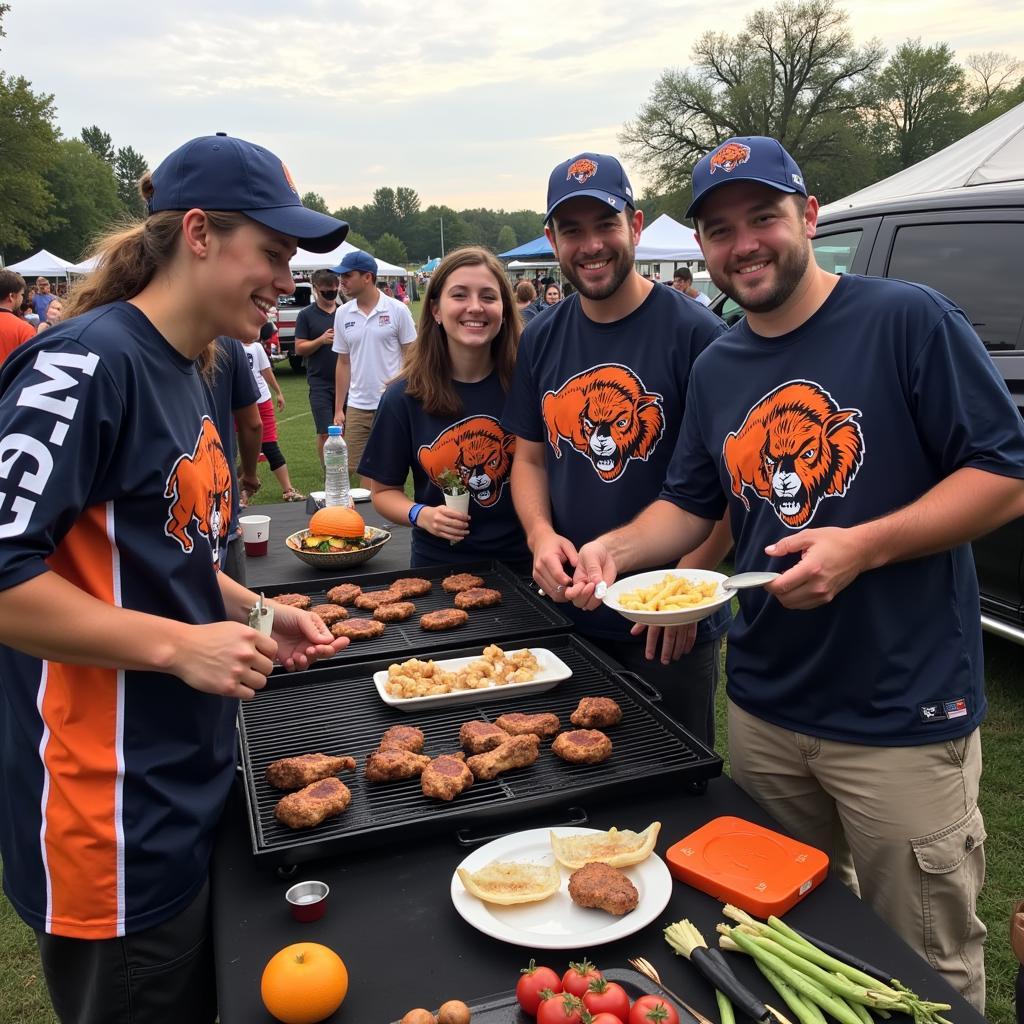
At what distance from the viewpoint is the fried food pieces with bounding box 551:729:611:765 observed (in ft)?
7.50

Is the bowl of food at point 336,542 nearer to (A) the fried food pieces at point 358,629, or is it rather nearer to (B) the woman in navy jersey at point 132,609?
(A) the fried food pieces at point 358,629

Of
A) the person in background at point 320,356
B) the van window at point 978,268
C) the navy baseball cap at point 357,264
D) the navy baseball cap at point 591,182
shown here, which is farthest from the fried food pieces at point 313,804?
the person in background at point 320,356

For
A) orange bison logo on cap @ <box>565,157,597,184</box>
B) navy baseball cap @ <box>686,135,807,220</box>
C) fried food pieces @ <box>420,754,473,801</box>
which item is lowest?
fried food pieces @ <box>420,754,473,801</box>

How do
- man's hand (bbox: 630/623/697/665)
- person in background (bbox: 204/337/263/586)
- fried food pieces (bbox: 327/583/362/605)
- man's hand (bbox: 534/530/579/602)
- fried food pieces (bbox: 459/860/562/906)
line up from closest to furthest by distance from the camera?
fried food pieces (bbox: 459/860/562/906) < man's hand (bbox: 534/530/579/602) < man's hand (bbox: 630/623/697/665) < fried food pieces (bbox: 327/583/362/605) < person in background (bbox: 204/337/263/586)

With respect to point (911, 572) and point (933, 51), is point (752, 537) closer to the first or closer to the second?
point (911, 572)

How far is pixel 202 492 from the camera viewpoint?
6.57ft

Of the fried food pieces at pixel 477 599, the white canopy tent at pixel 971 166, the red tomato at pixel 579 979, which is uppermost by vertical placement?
the white canopy tent at pixel 971 166

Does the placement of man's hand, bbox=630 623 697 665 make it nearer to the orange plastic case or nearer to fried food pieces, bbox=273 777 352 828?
the orange plastic case

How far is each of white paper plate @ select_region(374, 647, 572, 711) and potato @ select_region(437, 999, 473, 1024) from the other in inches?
49.4

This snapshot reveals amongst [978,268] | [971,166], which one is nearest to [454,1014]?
[978,268]

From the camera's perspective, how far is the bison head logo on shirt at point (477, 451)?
3.82m

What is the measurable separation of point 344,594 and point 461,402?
3.40 feet

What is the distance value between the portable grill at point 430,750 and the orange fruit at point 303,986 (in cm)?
40

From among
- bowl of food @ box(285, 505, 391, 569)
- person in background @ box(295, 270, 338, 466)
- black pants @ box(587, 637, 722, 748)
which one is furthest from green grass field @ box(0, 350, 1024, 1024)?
person in background @ box(295, 270, 338, 466)
